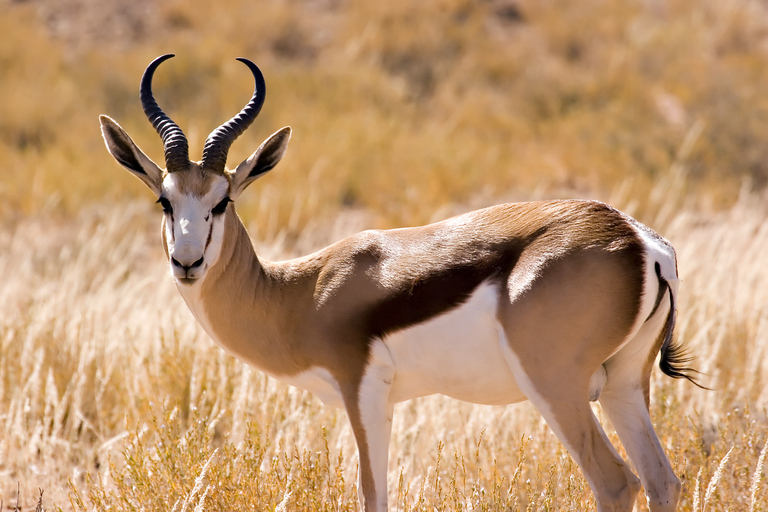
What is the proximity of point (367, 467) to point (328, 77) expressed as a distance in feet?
49.2

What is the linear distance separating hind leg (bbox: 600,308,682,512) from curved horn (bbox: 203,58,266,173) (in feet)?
7.46

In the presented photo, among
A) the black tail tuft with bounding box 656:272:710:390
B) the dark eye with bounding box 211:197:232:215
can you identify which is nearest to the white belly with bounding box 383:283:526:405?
the black tail tuft with bounding box 656:272:710:390

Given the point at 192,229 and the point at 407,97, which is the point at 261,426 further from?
the point at 407,97

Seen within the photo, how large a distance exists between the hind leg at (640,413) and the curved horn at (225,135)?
2.27 m

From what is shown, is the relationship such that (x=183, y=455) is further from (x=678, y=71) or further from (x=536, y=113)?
(x=678, y=71)

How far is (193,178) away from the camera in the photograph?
4070 mm

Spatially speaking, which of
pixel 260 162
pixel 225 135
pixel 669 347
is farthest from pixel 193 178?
pixel 669 347

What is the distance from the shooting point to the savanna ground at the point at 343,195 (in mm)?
4824

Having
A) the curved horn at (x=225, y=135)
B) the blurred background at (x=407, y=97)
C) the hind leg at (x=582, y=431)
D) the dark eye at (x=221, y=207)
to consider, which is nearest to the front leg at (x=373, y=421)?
the hind leg at (x=582, y=431)

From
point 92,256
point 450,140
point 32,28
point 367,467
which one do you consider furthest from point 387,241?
point 32,28

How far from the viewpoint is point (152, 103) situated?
443cm

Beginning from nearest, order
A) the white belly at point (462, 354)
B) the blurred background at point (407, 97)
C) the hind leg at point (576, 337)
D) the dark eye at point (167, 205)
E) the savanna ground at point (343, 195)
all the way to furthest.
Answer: the hind leg at point (576, 337) → the white belly at point (462, 354) → the dark eye at point (167, 205) → the savanna ground at point (343, 195) → the blurred background at point (407, 97)

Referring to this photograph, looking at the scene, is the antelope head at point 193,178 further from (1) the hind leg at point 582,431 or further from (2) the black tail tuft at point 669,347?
(2) the black tail tuft at point 669,347

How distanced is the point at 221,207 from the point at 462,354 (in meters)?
1.46
